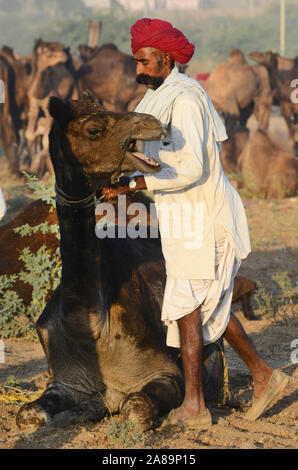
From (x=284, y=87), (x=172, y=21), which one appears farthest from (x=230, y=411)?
(x=172, y=21)

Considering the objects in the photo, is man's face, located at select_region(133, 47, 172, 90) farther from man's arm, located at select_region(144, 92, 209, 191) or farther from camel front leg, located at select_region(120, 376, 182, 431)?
camel front leg, located at select_region(120, 376, 182, 431)

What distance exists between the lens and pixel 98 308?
4.13 metres

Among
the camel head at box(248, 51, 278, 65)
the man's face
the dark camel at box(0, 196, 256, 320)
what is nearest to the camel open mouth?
the man's face

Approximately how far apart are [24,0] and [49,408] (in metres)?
83.0

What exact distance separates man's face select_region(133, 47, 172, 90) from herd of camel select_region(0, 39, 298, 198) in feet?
41.4

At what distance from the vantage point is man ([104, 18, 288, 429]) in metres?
4.04

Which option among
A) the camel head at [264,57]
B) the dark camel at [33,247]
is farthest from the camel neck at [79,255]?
the camel head at [264,57]

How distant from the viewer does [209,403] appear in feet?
15.5

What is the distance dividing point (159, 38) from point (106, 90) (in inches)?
595

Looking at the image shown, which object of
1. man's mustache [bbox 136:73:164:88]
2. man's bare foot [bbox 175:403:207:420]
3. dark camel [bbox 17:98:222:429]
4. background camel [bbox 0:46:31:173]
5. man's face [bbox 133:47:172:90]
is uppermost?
background camel [bbox 0:46:31:173]

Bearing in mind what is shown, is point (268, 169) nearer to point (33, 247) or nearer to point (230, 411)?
point (33, 247)

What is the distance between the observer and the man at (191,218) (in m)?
4.04
